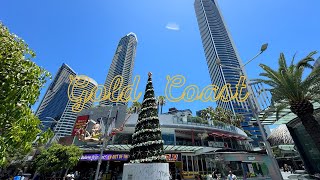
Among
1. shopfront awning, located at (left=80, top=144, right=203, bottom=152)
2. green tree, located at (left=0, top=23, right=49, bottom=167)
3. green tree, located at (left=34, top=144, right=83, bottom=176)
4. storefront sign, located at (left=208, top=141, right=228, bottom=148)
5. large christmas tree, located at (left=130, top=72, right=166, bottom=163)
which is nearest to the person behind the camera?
green tree, located at (left=0, top=23, right=49, bottom=167)

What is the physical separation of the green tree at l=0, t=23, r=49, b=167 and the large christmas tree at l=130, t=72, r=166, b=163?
7.92m

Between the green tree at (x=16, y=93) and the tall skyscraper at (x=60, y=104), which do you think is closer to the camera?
the green tree at (x=16, y=93)

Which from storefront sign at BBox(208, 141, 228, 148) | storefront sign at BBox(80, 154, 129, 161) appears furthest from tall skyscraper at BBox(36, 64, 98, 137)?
storefront sign at BBox(208, 141, 228, 148)

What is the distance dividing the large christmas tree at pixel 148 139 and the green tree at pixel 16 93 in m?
7.92

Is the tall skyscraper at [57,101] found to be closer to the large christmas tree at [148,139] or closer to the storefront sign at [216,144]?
the storefront sign at [216,144]

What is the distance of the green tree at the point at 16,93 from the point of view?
4.73 m

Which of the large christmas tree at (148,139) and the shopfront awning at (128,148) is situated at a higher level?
the shopfront awning at (128,148)

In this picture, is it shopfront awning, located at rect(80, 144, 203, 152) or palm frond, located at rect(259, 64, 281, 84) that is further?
shopfront awning, located at rect(80, 144, 203, 152)

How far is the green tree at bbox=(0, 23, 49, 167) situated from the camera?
15.5ft

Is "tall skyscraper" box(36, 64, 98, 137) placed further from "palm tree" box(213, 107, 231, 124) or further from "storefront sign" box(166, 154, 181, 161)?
"storefront sign" box(166, 154, 181, 161)

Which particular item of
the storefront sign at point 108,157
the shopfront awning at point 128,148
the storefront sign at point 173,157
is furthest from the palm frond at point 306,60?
the storefront sign at point 108,157

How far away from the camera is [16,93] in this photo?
474 centimetres

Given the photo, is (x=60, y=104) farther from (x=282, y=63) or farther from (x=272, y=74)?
(x=282, y=63)

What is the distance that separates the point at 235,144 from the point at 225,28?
177m
